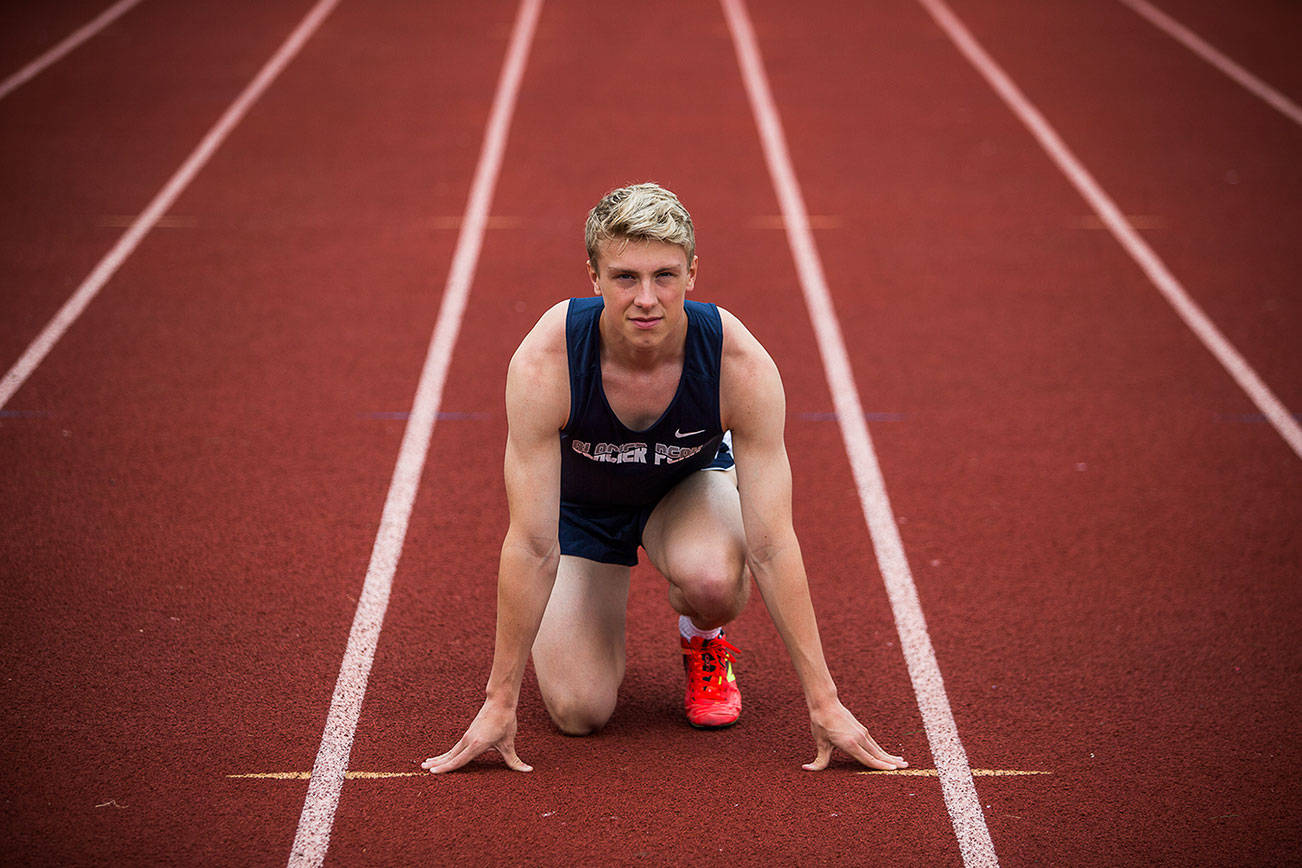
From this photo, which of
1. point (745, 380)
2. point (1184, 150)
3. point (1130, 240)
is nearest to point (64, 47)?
point (1130, 240)

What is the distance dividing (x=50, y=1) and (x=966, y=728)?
11.8 metres

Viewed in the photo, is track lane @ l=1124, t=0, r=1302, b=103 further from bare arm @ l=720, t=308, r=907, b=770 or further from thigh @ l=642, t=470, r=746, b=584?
bare arm @ l=720, t=308, r=907, b=770

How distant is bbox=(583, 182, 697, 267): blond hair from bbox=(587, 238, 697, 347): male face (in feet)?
0.05

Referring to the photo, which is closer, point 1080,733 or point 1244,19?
point 1080,733

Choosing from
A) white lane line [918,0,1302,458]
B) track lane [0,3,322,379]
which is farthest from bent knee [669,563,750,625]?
track lane [0,3,322,379]

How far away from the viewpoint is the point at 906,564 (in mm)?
3979

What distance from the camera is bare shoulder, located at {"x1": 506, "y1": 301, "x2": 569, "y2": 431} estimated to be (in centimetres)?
272

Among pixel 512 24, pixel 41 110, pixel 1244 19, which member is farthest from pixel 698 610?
pixel 1244 19

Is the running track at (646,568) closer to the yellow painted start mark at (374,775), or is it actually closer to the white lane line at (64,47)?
the yellow painted start mark at (374,775)

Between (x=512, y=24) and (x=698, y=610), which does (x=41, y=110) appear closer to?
(x=512, y=24)

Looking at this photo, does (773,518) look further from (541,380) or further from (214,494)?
(214,494)

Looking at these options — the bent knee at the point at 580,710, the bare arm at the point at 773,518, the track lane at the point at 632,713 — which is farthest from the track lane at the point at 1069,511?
the bent knee at the point at 580,710

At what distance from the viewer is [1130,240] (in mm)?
6871

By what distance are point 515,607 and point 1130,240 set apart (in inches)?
208
